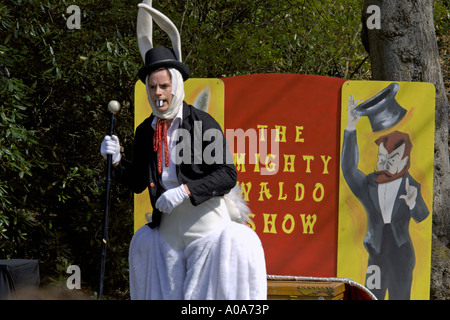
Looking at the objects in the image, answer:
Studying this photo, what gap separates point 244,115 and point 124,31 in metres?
2.58

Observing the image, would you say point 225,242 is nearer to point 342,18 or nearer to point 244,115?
point 244,115

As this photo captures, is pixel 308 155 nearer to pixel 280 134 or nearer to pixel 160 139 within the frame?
pixel 280 134

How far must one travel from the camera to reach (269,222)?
5555 millimetres

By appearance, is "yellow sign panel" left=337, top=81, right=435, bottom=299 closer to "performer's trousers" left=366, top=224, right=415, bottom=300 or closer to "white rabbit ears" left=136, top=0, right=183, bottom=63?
"performer's trousers" left=366, top=224, right=415, bottom=300

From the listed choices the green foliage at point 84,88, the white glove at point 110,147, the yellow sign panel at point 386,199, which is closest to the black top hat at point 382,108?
the yellow sign panel at point 386,199

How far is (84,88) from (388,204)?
3559mm

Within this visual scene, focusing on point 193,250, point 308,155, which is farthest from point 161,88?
point 308,155

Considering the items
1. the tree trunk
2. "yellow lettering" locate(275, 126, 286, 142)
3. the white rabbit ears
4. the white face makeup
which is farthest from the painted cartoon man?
the white rabbit ears

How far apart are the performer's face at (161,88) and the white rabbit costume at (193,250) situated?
29 millimetres

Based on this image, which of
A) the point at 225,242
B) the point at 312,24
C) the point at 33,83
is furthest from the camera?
the point at 312,24

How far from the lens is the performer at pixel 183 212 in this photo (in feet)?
12.6

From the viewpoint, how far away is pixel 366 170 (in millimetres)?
5543

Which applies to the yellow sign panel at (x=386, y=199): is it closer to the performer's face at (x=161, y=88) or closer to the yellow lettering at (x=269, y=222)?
the yellow lettering at (x=269, y=222)
